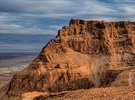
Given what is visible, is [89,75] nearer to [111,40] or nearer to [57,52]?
[57,52]

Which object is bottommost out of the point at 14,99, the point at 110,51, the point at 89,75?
the point at 14,99

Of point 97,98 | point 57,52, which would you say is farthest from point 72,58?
point 97,98

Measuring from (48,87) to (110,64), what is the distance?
45.8 ft

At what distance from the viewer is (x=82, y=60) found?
198ft

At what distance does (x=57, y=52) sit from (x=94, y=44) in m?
8.80

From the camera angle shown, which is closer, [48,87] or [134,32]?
[48,87]

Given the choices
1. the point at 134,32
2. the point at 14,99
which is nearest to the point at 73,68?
the point at 14,99

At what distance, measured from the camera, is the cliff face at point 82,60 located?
175 feet

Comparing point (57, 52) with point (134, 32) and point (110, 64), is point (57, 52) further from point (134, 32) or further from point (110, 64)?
point (134, 32)

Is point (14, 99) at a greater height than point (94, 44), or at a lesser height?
lesser

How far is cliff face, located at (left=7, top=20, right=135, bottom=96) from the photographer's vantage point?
175 ft

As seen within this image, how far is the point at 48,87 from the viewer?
52719mm

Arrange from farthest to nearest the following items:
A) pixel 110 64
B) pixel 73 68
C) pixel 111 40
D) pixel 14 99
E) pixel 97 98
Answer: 1. pixel 111 40
2. pixel 110 64
3. pixel 73 68
4. pixel 14 99
5. pixel 97 98

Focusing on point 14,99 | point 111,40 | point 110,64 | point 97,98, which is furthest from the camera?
point 111,40
